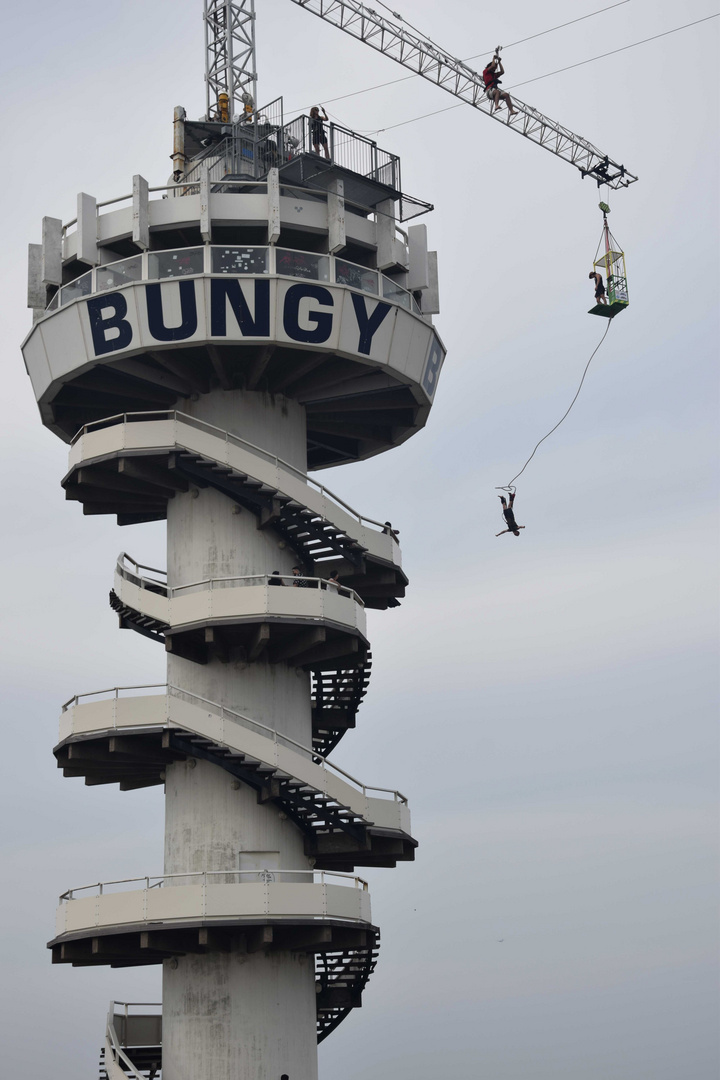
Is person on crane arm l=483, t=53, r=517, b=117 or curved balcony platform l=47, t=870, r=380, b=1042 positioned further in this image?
person on crane arm l=483, t=53, r=517, b=117

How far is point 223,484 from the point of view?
157 ft

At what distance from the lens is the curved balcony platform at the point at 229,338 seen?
4762 centimetres

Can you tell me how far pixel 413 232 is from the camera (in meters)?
53.3

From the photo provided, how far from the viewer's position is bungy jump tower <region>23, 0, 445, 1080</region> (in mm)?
44812

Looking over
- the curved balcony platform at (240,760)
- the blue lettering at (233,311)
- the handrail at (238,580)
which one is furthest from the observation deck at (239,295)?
the curved balcony platform at (240,760)

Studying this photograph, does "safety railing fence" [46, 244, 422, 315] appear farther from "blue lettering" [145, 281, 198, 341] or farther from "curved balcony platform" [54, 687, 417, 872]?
"curved balcony platform" [54, 687, 417, 872]

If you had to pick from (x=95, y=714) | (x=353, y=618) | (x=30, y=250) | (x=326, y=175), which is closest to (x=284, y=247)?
(x=326, y=175)

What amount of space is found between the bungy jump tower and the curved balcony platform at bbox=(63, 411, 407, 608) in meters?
0.09

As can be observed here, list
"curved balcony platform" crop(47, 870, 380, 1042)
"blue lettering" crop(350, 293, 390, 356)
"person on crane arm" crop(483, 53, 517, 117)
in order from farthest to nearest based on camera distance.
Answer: "person on crane arm" crop(483, 53, 517, 117), "blue lettering" crop(350, 293, 390, 356), "curved balcony platform" crop(47, 870, 380, 1042)

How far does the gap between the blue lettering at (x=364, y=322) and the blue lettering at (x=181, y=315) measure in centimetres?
513

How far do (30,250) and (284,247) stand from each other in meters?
8.53

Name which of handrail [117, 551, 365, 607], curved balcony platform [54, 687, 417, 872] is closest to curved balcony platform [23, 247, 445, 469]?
handrail [117, 551, 365, 607]

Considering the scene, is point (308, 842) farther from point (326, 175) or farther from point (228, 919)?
point (326, 175)

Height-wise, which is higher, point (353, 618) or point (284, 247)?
point (284, 247)
